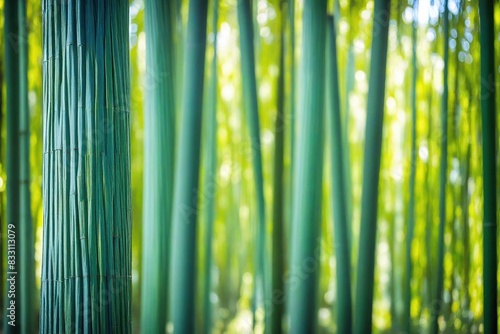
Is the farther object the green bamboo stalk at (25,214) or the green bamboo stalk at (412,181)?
the green bamboo stalk at (412,181)

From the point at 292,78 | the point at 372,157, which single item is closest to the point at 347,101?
the point at 292,78

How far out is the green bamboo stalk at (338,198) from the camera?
77.9 inches

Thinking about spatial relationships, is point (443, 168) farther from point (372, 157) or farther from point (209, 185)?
point (209, 185)

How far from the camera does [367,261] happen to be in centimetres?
181

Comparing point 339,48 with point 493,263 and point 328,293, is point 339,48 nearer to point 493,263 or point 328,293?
point 493,263

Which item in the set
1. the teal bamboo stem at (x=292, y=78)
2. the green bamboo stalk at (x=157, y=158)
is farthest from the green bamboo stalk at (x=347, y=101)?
the green bamboo stalk at (x=157, y=158)

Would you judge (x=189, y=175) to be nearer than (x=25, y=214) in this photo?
Yes

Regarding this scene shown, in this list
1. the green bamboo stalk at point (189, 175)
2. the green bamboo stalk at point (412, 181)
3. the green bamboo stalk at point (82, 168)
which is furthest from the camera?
the green bamboo stalk at point (412, 181)

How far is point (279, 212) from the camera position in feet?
7.06

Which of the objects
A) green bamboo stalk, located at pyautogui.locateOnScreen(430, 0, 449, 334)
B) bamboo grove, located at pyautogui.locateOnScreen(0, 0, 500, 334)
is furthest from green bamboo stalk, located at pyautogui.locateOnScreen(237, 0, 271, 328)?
green bamboo stalk, located at pyautogui.locateOnScreen(430, 0, 449, 334)

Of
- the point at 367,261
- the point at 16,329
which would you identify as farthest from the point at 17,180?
the point at 367,261

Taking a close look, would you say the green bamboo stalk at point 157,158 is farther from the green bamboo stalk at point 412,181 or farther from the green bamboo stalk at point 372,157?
the green bamboo stalk at point 412,181

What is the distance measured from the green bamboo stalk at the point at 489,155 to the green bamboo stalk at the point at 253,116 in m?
0.77

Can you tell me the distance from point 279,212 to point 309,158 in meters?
0.41
